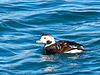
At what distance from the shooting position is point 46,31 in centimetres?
1479

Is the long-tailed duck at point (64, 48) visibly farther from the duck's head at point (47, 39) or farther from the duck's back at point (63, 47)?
the duck's head at point (47, 39)

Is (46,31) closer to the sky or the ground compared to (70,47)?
closer to the sky

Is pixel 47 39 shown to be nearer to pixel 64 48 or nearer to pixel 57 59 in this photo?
pixel 64 48

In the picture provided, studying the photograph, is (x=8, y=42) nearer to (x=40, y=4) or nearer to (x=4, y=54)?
(x=4, y=54)

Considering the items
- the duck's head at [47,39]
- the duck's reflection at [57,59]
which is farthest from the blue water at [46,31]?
the duck's head at [47,39]

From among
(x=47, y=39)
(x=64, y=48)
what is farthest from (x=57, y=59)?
(x=47, y=39)

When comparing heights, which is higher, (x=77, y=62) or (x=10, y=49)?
(x=10, y=49)

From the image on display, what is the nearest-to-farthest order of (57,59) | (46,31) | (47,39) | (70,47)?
1. (57,59)
2. (70,47)
3. (47,39)
4. (46,31)

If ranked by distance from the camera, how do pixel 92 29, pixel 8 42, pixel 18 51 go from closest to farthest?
pixel 18 51 → pixel 8 42 → pixel 92 29

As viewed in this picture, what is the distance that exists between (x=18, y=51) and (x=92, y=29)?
372 cm

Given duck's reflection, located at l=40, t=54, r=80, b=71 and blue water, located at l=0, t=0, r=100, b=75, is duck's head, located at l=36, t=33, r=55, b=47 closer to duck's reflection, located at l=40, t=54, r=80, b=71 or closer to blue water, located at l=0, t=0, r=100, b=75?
blue water, located at l=0, t=0, r=100, b=75

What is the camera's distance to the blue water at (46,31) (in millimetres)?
10492

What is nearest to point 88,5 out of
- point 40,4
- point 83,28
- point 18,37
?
point 40,4

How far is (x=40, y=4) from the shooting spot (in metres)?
19.2
